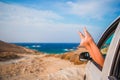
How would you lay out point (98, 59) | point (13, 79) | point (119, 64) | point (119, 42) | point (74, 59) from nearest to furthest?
point (119, 42)
point (119, 64)
point (98, 59)
point (13, 79)
point (74, 59)

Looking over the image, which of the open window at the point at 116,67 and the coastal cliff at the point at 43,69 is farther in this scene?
the coastal cliff at the point at 43,69

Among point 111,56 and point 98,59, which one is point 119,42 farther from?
point 98,59

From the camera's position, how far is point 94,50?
2.81 m

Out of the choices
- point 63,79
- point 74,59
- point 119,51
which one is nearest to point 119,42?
point 119,51

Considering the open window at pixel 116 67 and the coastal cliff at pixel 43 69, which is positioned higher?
the open window at pixel 116 67

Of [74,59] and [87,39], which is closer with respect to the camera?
[87,39]

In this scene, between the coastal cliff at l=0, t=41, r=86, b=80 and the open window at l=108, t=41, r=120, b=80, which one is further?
the coastal cliff at l=0, t=41, r=86, b=80

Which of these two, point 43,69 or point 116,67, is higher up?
point 116,67

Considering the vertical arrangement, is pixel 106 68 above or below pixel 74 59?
above

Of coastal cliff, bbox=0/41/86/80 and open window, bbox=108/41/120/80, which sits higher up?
open window, bbox=108/41/120/80

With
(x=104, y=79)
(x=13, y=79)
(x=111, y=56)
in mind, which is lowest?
(x=13, y=79)

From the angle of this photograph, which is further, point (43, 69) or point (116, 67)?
point (43, 69)

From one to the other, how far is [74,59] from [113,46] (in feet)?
68.2

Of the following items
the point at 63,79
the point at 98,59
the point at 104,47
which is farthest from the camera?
the point at 63,79
